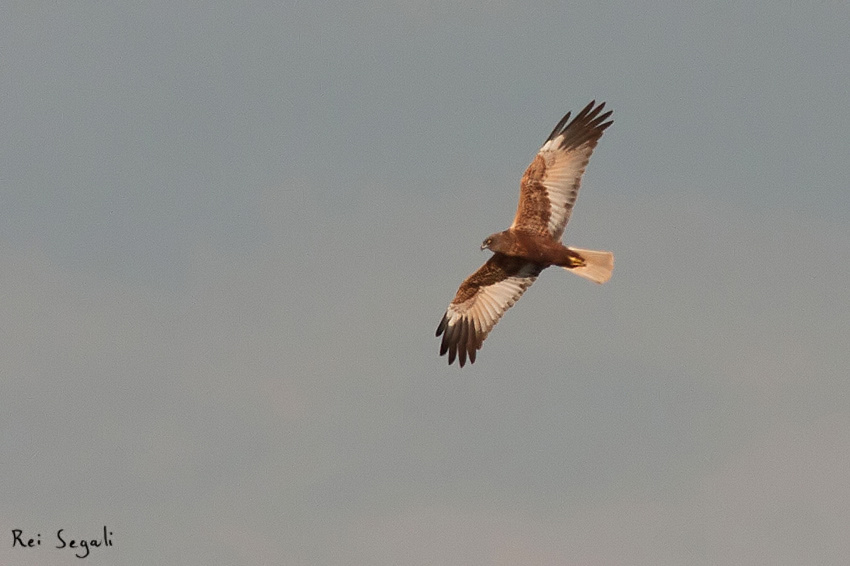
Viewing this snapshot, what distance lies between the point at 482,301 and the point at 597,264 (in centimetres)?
238

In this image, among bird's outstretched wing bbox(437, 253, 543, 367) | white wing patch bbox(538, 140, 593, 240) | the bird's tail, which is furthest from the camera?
bird's outstretched wing bbox(437, 253, 543, 367)

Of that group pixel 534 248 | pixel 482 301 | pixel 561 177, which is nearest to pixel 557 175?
pixel 561 177

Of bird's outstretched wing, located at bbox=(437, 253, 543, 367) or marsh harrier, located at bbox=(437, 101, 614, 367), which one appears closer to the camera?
marsh harrier, located at bbox=(437, 101, 614, 367)

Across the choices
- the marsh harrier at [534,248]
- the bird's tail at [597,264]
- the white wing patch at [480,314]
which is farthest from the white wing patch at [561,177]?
the white wing patch at [480,314]

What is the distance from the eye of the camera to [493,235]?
704 inches

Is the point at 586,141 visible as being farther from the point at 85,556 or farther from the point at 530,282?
the point at 85,556

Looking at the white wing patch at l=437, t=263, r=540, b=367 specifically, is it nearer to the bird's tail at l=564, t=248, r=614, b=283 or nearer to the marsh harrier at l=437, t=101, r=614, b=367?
the marsh harrier at l=437, t=101, r=614, b=367

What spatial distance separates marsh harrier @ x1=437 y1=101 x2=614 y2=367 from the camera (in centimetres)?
1780

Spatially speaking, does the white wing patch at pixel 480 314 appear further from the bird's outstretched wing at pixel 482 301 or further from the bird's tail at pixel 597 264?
the bird's tail at pixel 597 264

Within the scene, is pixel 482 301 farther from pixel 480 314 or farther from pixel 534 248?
pixel 534 248

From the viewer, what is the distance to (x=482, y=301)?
18.9 metres

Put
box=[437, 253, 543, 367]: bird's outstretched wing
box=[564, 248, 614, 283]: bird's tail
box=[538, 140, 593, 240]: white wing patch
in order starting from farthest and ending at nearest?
box=[437, 253, 543, 367]: bird's outstretched wing < box=[538, 140, 593, 240]: white wing patch < box=[564, 248, 614, 283]: bird's tail

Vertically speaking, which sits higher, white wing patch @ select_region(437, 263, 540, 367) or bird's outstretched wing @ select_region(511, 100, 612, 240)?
bird's outstretched wing @ select_region(511, 100, 612, 240)

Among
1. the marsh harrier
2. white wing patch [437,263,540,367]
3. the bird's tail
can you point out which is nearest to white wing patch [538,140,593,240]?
the marsh harrier
